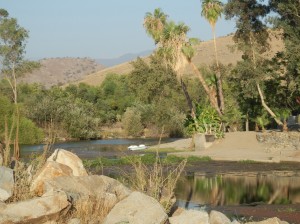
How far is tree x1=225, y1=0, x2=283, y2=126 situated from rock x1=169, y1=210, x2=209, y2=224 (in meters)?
30.1

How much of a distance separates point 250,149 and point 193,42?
968cm

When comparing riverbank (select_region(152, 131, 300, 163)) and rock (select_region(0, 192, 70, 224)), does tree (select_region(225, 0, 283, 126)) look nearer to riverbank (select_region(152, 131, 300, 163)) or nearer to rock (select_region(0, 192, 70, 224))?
riverbank (select_region(152, 131, 300, 163))

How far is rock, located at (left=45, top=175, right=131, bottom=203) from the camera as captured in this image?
12117mm

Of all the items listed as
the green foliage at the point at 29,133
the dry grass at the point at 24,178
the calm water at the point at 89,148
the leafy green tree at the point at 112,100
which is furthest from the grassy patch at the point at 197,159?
the leafy green tree at the point at 112,100

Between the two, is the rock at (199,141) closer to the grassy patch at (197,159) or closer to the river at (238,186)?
the grassy patch at (197,159)

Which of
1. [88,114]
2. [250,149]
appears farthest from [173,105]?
[250,149]

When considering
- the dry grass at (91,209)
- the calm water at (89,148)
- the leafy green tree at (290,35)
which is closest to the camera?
the dry grass at (91,209)

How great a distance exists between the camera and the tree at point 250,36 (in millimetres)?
41562

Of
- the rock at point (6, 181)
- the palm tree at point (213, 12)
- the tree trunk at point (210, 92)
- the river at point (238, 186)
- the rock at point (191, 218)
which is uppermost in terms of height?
the palm tree at point (213, 12)

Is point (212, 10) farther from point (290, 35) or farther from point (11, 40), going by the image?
point (11, 40)

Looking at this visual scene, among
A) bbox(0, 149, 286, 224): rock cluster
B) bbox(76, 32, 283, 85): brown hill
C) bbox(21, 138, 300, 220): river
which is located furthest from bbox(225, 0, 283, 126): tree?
bbox(76, 32, 283, 85): brown hill

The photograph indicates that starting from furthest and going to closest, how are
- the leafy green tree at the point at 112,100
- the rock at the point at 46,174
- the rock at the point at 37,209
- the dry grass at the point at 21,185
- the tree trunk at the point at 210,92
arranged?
the leafy green tree at the point at 112,100
the tree trunk at the point at 210,92
the rock at the point at 46,174
the dry grass at the point at 21,185
the rock at the point at 37,209

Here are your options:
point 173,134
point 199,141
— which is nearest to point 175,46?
point 199,141

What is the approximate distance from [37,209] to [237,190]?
49.9ft
